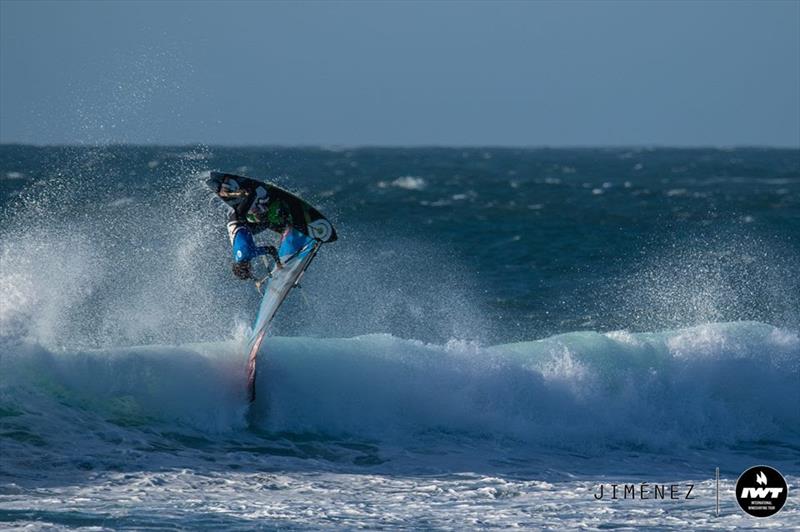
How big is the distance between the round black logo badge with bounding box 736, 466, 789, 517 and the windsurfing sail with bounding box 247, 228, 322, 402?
17.8ft

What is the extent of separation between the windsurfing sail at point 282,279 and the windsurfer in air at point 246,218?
1.02ft

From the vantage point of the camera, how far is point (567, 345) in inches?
626

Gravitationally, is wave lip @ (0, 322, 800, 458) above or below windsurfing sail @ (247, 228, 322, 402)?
below

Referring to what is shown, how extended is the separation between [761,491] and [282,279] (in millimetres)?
6014

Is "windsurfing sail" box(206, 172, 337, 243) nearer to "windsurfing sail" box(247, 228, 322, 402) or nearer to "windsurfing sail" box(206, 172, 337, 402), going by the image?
"windsurfing sail" box(206, 172, 337, 402)

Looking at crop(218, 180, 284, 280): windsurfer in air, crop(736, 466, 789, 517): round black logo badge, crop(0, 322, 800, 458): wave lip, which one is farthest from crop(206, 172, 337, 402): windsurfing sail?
crop(736, 466, 789, 517): round black logo badge

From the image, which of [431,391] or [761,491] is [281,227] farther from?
[761,491]

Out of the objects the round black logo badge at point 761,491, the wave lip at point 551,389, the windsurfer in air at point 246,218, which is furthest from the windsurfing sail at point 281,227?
the round black logo badge at point 761,491

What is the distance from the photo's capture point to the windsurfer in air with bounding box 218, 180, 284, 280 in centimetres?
1259

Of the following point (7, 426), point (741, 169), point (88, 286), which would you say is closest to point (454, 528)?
point (7, 426)

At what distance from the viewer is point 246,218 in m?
13.0

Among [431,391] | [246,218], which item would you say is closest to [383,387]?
[431,391]

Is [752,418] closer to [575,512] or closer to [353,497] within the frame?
[575,512]

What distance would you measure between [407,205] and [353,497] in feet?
88.1
